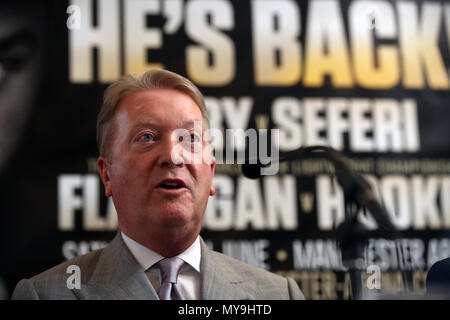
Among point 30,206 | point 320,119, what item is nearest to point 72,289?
point 30,206

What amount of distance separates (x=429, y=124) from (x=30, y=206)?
1.28m

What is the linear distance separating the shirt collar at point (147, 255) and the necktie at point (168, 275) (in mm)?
16

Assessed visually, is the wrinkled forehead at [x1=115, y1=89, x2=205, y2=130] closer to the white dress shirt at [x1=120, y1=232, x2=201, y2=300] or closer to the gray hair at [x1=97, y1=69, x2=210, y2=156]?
the gray hair at [x1=97, y1=69, x2=210, y2=156]

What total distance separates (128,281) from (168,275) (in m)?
0.11

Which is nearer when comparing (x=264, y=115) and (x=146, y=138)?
(x=146, y=138)

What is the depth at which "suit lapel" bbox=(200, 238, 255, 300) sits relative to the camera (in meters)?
1.57

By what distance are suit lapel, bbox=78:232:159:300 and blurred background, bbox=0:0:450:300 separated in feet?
0.45

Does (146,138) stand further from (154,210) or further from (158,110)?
(154,210)

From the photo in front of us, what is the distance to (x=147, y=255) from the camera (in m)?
1.54

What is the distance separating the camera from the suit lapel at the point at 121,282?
1522mm

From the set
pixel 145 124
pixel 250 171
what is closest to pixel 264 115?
pixel 250 171

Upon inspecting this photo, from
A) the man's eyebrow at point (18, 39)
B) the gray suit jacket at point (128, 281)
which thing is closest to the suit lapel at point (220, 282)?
the gray suit jacket at point (128, 281)

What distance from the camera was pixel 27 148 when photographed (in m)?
1.69

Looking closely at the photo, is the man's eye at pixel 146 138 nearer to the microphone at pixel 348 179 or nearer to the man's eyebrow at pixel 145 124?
the man's eyebrow at pixel 145 124
